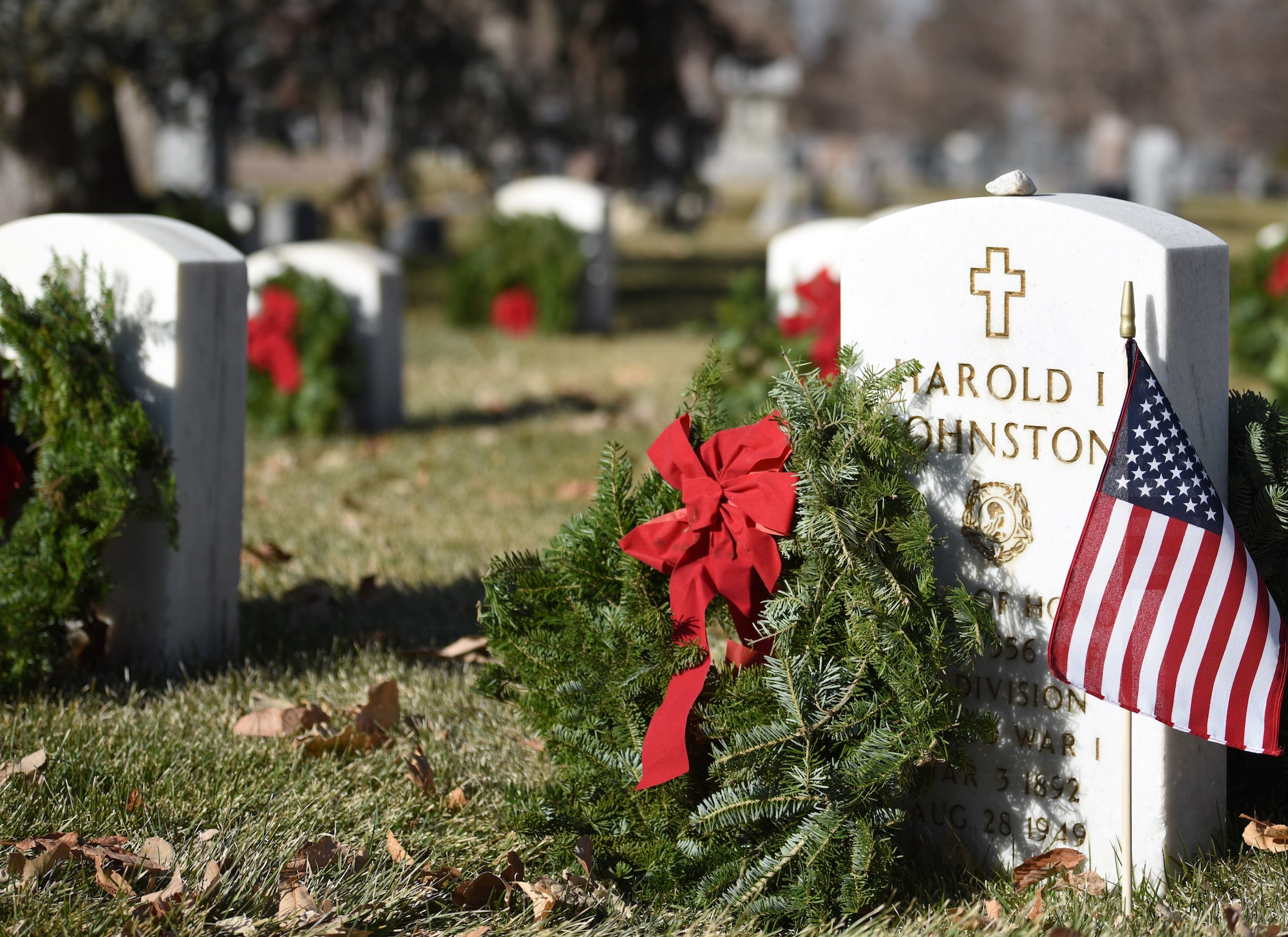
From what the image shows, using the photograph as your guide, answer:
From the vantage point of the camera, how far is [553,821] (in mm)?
2869

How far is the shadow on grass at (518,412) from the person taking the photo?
8305mm

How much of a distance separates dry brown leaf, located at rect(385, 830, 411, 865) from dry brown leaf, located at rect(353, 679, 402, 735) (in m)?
0.63

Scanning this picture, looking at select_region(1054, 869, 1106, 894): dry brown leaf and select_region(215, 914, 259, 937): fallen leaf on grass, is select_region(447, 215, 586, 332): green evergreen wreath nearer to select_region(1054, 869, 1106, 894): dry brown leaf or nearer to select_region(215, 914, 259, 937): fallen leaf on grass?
select_region(1054, 869, 1106, 894): dry brown leaf

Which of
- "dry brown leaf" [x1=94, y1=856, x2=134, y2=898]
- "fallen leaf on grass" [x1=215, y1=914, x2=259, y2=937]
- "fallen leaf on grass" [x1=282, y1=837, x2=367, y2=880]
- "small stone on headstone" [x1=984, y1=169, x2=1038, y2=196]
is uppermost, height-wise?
"small stone on headstone" [x1=984, y1=169, x2=1038, y2=196]

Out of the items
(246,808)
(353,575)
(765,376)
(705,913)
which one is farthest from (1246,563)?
(765,376)

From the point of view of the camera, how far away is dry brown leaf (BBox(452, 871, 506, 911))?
2.67 m

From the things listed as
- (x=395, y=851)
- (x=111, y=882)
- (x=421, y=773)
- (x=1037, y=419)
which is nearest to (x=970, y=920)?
(x=1037, y=419)

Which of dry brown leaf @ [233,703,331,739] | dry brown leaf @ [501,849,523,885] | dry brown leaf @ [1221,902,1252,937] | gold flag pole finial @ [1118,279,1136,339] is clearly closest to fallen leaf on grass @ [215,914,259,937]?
dry brown leaf @ [501,849,523,885]

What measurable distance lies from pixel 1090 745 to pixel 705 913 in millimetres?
855

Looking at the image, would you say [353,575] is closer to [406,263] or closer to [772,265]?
[772,265]

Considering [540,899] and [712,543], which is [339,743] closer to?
[540,899]

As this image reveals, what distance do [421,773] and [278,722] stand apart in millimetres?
478

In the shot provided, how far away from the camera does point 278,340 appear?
7.70m

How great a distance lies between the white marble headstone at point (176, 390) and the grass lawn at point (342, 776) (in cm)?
18
